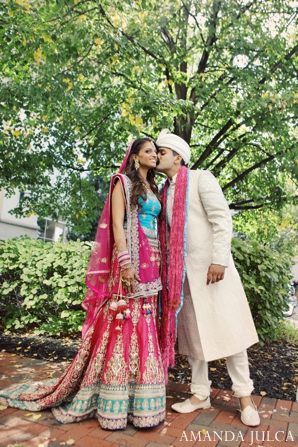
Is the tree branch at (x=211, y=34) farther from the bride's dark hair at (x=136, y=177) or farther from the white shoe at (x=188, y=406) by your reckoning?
the white shoe at (x=188, y=406)

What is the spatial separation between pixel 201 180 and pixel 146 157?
18.3 inches

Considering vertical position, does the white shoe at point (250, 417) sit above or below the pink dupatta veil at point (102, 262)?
below

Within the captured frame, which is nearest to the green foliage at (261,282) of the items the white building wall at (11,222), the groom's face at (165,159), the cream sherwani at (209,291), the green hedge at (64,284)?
the green hedge at (64,284)

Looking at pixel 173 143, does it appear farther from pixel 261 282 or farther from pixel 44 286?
pixel 44 286

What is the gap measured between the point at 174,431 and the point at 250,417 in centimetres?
56

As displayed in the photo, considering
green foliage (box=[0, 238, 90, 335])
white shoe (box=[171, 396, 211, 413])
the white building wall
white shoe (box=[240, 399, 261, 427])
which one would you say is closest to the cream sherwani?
white shoe (box=[240, 399, 261, 427])

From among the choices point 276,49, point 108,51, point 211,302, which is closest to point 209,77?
point 276,49

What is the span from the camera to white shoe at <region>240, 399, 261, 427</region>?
2.85 meters

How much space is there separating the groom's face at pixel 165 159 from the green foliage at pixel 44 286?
272 cm

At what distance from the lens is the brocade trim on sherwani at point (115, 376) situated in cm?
274

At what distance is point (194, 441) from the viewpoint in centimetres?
257

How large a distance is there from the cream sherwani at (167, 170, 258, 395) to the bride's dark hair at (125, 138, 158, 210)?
226mm

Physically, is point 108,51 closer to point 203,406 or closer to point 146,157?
point 146,157

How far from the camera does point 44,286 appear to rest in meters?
5.95
